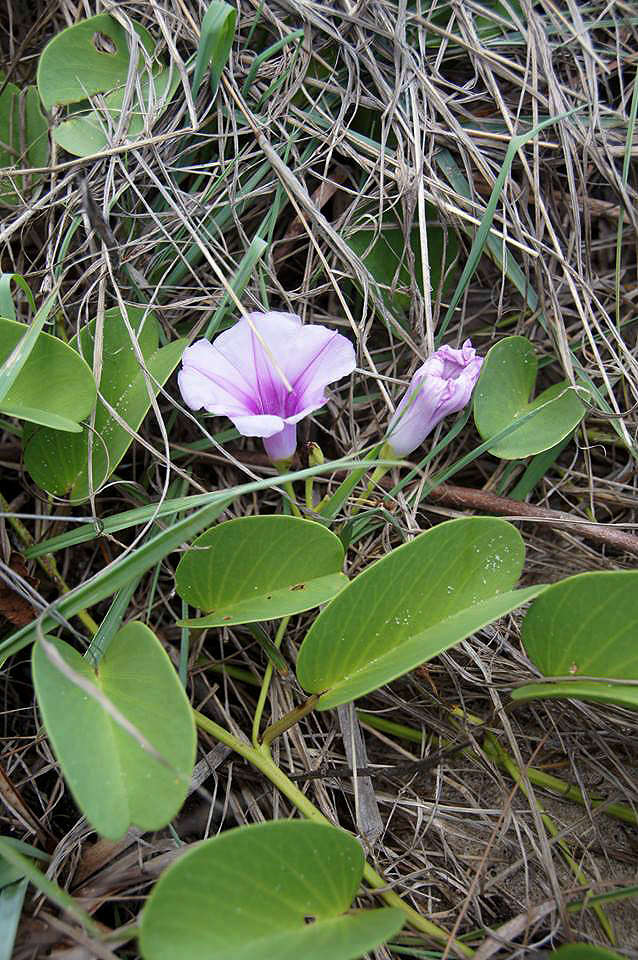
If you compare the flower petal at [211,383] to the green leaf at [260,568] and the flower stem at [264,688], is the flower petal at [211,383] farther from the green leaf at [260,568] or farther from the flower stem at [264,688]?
the flower stem at [264,688]

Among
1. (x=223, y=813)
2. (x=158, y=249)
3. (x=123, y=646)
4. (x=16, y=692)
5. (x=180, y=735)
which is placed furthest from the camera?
(x=158, y=249)

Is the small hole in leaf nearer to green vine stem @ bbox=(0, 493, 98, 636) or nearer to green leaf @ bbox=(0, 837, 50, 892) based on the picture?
green vine stem @ bbox=(0, 493, 98, 636)

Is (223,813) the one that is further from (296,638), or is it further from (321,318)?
(321,318)

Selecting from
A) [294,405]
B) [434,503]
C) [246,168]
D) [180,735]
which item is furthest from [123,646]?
[246,168]

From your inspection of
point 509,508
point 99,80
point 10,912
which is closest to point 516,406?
point 509,508

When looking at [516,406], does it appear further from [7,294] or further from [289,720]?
[7,294]

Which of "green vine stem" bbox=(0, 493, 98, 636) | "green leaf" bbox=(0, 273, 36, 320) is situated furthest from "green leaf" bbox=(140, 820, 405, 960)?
"green leaf" bbox=(0, 273, 36, 320)
